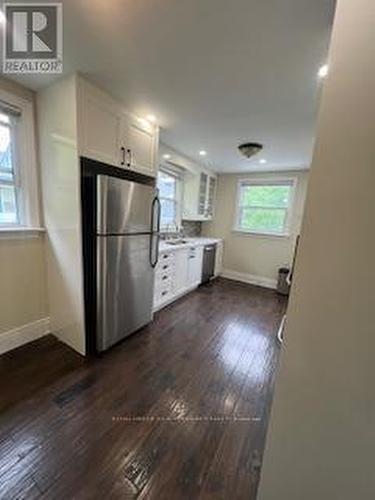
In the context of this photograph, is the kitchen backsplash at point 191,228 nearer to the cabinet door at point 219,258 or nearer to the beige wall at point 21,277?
the cabinet door at point 219,258

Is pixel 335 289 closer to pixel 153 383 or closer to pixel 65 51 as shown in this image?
pixel 153 383

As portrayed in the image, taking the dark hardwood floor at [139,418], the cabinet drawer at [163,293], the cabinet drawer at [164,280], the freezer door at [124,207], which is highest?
the freezer door at [124,207]

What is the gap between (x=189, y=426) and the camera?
1.61m

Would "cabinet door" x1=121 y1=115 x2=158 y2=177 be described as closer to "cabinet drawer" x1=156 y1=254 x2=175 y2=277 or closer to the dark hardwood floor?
"cabinet drawer" x1=156 y1=254 x2=175 y2=277

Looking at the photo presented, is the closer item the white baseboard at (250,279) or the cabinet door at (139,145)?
the cabinet door at (139,145)

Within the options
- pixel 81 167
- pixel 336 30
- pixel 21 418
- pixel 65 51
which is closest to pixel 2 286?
pixel 21 418

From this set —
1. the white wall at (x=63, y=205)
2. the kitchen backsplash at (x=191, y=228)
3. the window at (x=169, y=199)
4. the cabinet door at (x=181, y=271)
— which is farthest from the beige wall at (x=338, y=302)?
the kitchen backsplash at (x=191, y=228)

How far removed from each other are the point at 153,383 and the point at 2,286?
64.0 inches

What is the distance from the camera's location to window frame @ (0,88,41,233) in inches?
84.1

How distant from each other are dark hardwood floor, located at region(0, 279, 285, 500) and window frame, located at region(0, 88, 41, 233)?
125 centimetres

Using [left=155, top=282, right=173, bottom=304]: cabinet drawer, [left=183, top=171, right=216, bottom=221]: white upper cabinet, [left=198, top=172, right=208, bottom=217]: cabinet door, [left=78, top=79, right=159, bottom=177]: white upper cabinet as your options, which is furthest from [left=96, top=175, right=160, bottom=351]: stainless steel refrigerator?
[left=198, top=172, right=208, bottom=217]: cabinet door

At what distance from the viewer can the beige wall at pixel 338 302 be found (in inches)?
25.9

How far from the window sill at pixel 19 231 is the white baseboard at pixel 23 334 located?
35.9 inches

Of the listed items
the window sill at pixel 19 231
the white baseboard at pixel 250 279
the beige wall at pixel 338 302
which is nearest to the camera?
the beige wall at pixel 338 302
